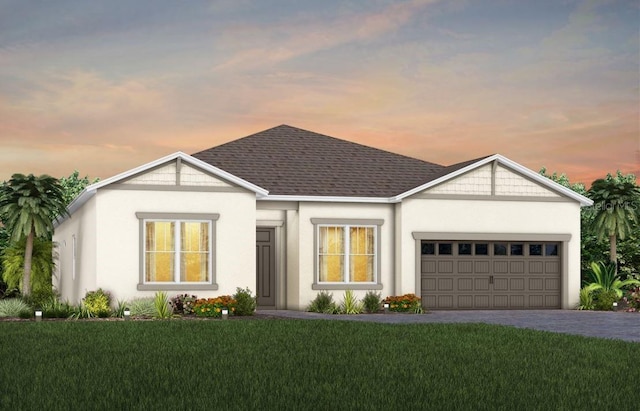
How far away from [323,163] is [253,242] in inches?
250

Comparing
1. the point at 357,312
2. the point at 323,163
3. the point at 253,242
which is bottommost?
the point at 357,312

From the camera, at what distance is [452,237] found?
31281mm

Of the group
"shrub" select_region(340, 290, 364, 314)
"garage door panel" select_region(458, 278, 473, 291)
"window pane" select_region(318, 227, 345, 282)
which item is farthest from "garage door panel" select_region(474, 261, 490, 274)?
"window pane" select_region(318, 227, 345, 282)

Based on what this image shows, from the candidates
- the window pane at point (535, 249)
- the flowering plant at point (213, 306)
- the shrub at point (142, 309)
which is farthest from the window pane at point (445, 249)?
the shrub at point (142, 309)

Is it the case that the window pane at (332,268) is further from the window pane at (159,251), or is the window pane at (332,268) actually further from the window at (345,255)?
the window pane at (159,251)

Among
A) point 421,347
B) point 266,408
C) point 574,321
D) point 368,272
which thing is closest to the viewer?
point 266,408

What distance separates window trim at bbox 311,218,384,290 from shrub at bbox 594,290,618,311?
7.53m

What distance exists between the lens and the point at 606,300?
32.4 meters

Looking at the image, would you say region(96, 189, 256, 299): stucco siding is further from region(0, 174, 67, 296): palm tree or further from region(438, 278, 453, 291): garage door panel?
region(438, 278, 453, 291): garage door panel

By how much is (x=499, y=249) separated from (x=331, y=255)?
5.65m

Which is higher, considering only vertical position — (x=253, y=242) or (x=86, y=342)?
(x=253, y=242)

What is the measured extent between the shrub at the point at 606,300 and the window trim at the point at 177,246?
13.0 metres

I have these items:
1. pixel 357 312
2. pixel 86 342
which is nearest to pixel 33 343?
pixel 86 342

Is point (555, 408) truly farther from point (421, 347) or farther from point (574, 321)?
point (574, 321)
